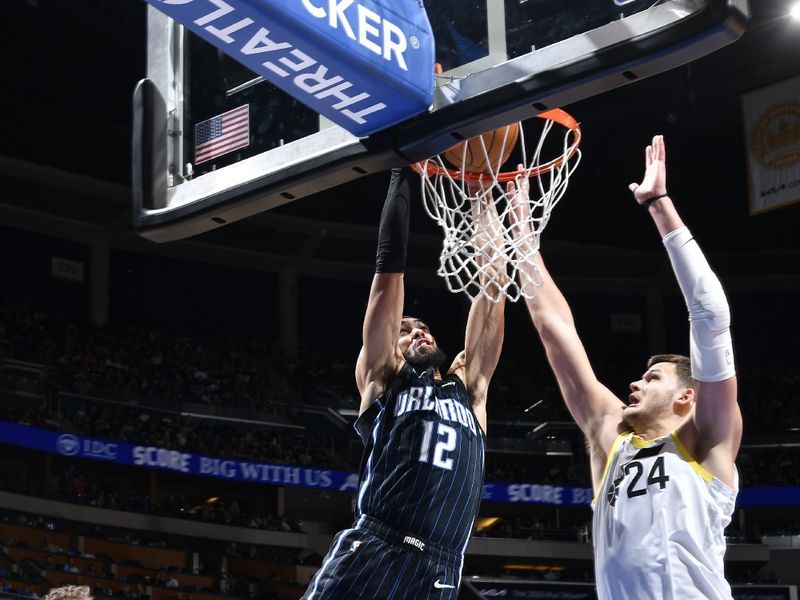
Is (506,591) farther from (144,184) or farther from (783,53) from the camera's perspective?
(783,53)

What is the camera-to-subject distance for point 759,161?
48.9 feet

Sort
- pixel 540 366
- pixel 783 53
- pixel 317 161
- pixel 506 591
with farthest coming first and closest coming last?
pixel 540 366 → pixel 783 53 → pixel 506 591 → pixel 317 161

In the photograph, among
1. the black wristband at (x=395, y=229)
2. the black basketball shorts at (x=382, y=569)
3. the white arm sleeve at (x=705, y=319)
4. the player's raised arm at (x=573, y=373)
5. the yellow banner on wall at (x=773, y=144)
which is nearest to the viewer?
the white arm sleeve at (x=705, y=319)

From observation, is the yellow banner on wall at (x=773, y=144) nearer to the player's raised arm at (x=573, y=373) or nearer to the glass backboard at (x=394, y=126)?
the player's raised arm at (x=573, y=373)

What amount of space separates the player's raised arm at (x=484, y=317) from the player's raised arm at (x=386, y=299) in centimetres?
32

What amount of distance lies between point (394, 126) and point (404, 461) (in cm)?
119

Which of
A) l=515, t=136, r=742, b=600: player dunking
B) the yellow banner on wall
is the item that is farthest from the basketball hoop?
the yellow banner on wall

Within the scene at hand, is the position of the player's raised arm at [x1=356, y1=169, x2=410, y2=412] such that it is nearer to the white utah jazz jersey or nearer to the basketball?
the basketball

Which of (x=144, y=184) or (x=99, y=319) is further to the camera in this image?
(x=99, y=319)

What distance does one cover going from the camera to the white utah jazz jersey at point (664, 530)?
9.56 ft

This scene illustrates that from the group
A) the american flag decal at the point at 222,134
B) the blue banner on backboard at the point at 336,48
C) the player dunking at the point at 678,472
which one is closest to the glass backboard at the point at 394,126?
the american flag decal at the point at 222,134

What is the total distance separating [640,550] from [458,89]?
5.06 feet

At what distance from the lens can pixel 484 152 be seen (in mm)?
4188

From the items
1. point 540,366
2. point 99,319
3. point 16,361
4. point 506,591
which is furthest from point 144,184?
point 540,366
